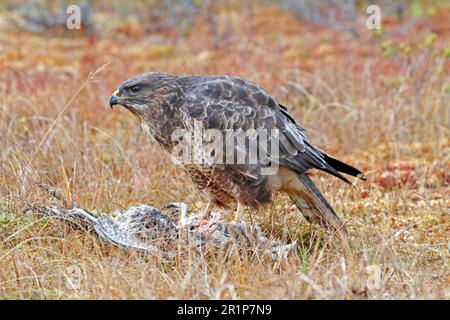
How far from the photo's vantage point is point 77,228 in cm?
482

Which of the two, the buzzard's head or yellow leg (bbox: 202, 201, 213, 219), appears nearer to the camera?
the buzzard's head

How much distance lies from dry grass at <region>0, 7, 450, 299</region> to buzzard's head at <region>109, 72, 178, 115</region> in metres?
0.30

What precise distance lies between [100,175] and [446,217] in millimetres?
2521

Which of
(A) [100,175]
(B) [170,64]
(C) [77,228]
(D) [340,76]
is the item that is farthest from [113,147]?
(B) [170,64]

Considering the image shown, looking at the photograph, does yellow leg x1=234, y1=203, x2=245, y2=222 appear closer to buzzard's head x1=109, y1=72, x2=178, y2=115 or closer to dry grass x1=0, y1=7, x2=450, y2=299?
dry grass x1=0, y1=7, x2=450, y2=299

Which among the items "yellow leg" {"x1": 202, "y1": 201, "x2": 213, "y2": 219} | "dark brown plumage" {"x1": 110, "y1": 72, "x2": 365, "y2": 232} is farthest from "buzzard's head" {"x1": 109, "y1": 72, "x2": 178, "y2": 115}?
"yellow leg" {"x1": 202, "y1": 201, "x2": 213, "y2": 219}

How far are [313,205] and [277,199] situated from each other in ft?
1.27

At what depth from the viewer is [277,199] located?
5.57 meters

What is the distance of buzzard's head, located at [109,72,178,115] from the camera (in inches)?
200

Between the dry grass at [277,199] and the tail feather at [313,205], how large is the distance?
0.10 metres

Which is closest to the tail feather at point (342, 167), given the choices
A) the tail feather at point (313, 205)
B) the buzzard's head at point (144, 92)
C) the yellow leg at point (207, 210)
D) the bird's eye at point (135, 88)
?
the tail feather at point (313, 205)

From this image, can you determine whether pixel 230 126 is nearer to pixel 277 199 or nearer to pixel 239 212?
pixel 239 212
